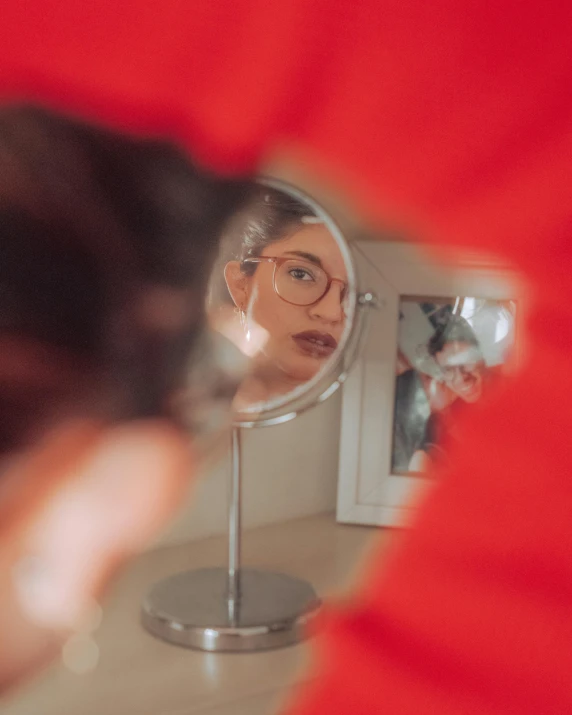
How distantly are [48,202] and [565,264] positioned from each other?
0.54 m

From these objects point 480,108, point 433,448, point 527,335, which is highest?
point 480,108

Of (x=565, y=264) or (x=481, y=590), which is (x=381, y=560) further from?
(x=565, y=264)

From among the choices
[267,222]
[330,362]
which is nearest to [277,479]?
[330,362]

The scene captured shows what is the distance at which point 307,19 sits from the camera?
2.49 feet

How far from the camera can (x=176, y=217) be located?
0.75 metres

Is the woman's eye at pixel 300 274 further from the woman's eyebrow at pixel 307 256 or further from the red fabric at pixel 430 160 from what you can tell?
the red fabric at pixel 430 160

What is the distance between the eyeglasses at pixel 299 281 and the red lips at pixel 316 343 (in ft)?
0.10

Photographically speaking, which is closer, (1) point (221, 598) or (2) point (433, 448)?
Result: (1) point (221, 598)

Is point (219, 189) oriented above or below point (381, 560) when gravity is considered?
above

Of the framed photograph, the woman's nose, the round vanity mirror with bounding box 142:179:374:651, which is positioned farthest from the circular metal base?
the woman's nose

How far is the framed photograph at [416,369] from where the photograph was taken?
2.74 ft

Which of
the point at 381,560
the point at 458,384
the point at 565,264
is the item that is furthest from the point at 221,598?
the point at 565,264

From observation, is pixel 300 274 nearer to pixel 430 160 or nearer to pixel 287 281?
pixel 287 281

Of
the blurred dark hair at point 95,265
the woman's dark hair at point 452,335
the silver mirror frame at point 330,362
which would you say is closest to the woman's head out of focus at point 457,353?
the woman's dark hair at point 452,335
